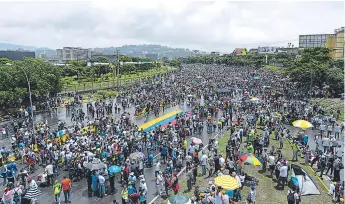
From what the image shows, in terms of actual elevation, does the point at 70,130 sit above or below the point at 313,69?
below

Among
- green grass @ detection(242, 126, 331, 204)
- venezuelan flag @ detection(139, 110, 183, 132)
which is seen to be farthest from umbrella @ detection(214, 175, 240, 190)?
venezuelan flag @ detection(139, 110, 183, 132)

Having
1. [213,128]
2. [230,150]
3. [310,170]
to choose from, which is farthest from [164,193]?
[213,128]

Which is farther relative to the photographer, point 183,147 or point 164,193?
point 183,147

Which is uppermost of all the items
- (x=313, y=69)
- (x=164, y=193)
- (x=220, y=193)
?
(x=313, y=69)

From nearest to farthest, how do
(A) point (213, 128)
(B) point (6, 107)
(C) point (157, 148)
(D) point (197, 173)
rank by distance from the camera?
(D) point (197, 173) < (C) point (157, 148) < (A) point (213, 128) < (B) point (6, 107)

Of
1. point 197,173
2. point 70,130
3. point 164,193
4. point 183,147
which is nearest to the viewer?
point 164,193

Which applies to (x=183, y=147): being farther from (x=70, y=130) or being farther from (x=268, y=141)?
(x=70, y=130)

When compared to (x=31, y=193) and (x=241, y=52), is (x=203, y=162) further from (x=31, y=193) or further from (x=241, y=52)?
(x=241, y=52)

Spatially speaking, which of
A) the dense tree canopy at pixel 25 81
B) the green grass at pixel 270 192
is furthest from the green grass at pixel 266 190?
the dense tree canopy at pixel 25 81

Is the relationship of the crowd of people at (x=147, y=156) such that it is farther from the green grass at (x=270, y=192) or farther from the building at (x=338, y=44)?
the building at (x=338, y=44)
